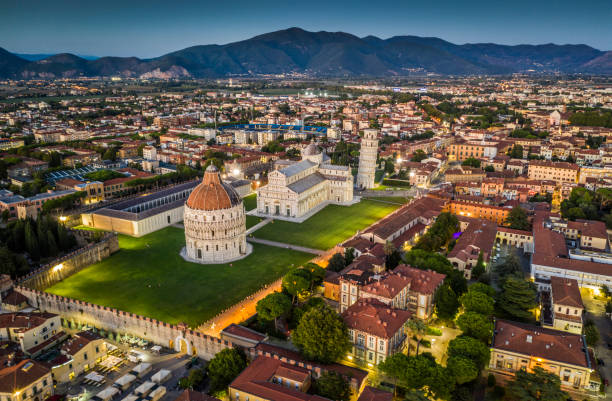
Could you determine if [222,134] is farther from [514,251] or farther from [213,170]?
[514,251]

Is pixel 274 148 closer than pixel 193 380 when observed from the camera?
No

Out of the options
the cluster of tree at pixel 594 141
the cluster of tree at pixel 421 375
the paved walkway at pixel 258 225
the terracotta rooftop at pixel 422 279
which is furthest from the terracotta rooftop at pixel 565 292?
the cluster of tree at pixel 594 141

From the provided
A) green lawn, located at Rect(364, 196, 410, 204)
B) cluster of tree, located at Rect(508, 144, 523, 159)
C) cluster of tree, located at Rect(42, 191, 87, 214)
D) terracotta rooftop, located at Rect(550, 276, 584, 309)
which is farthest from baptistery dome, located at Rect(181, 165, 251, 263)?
cluster of tree, located at Rect(508, 144, 523, 159)

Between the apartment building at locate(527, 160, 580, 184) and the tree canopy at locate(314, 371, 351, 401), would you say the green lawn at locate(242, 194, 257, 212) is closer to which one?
the tree canopy at locate(314, 371, 351, 401)

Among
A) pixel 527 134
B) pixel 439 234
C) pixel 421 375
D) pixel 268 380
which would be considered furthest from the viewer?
pixel 527 134

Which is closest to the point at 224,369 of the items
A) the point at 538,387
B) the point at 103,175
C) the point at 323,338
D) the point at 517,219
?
the point at 323,338

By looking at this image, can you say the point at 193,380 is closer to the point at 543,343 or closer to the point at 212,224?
the point at 212,224
